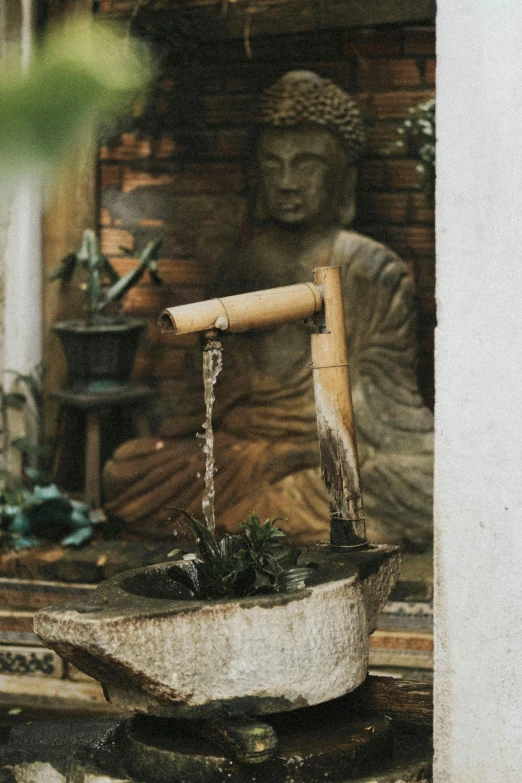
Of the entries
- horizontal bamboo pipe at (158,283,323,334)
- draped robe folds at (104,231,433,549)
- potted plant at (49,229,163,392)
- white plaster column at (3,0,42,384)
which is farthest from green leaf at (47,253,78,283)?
horizontal bamboo pipe at (158,283,323,334)

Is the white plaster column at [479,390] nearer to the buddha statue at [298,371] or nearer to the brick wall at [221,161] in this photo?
the buddha statue at [298,371]

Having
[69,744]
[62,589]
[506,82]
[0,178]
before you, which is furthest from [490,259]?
[62,589]

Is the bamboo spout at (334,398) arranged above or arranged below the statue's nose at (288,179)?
below

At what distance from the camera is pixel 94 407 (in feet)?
16.3

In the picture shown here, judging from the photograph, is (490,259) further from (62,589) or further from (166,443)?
(166,443)

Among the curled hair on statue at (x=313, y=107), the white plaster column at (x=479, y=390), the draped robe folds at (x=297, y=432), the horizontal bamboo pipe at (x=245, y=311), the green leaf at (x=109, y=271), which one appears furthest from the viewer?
the green leaf at (x=109, y=271)

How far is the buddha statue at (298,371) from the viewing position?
4.70 metres

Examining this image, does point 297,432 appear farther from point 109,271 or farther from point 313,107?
point 313,107

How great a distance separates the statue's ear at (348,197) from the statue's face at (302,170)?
40mm

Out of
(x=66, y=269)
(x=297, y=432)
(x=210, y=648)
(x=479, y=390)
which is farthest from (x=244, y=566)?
(x=66, y=269)

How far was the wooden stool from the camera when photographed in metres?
4.93

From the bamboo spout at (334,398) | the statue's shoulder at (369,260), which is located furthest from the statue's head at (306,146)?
the bamboo spout at (334,398)

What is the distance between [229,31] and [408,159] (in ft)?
3.11

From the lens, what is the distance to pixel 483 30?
1600mm
